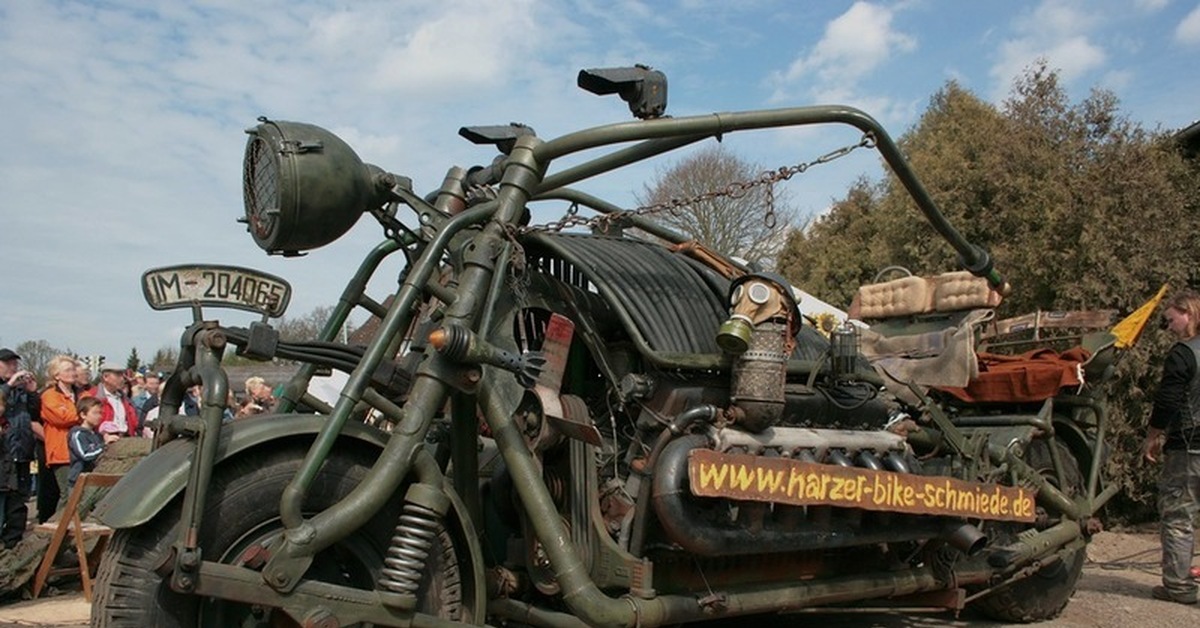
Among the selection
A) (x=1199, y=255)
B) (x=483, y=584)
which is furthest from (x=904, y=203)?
(x=483, y=584)

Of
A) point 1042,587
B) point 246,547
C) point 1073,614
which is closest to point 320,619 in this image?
point 246,547

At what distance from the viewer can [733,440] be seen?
4309 millimetres

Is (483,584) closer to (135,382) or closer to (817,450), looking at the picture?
(817,450)

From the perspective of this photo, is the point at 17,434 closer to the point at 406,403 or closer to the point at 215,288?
the point at 215,288

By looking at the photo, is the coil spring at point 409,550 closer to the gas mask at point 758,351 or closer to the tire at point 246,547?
the tire at point 246,547

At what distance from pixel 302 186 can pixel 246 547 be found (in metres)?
1.26

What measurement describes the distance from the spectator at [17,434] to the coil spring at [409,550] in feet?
17.7

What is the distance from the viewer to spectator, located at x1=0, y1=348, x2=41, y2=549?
7984 mm

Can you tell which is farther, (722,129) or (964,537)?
(964,537)

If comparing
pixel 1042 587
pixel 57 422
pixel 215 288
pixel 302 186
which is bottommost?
pixel 1042 587

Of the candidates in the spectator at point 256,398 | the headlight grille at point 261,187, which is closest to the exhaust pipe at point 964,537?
the headlight grille at point 261,187

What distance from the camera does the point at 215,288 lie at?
3.62m

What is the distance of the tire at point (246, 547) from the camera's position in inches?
125

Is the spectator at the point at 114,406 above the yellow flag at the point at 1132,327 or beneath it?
beneath
